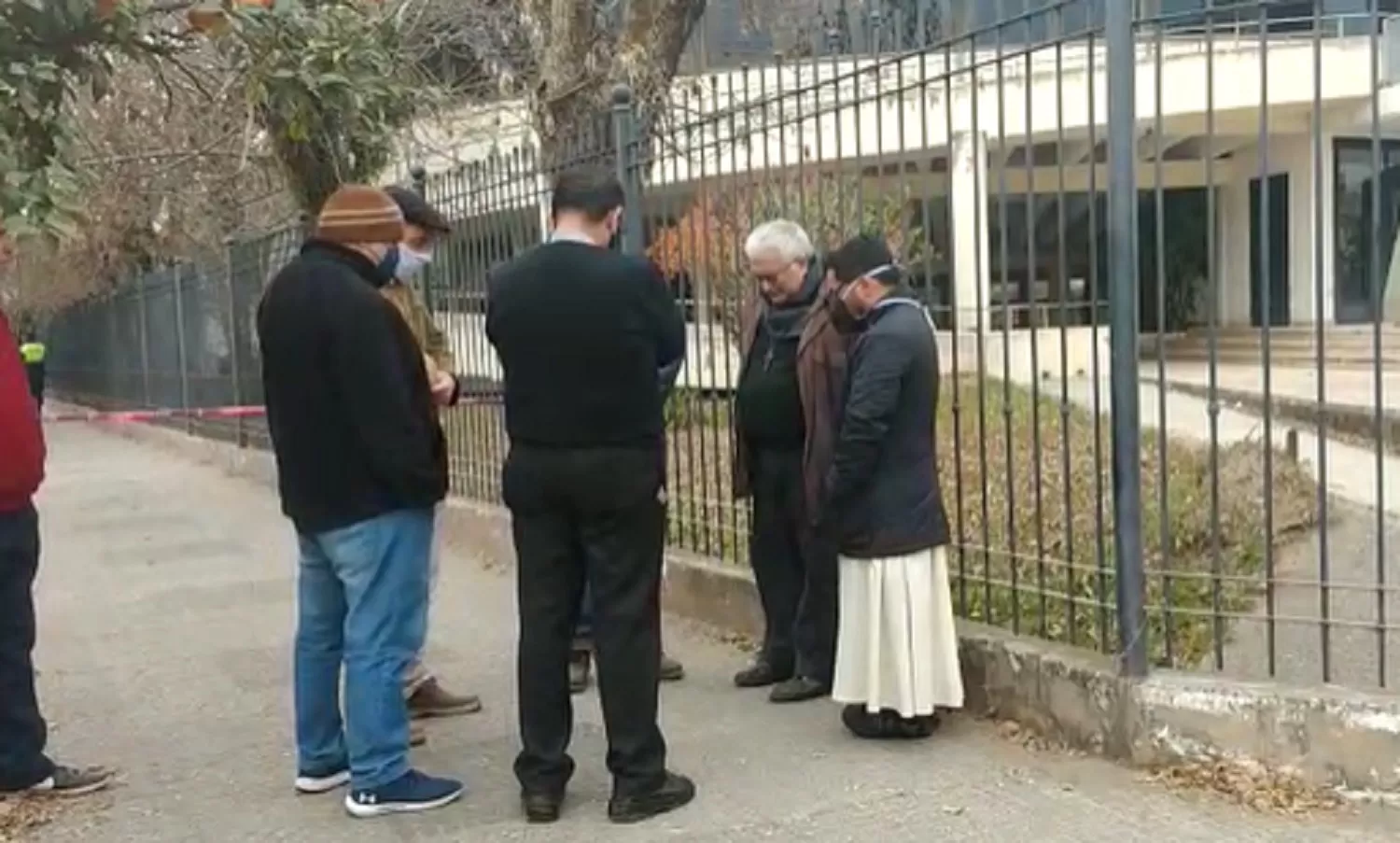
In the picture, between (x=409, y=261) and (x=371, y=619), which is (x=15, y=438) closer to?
(x=371, y=619)

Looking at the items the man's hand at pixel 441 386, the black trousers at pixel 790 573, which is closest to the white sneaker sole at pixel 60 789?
the man's hand at pixel 441 386

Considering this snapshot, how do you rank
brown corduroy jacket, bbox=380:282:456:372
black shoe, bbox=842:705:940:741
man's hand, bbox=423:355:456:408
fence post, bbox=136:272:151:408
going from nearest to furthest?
1. man's hand, bbox=423:355:456:408
2. black shoe, bbox=842:705:940:741
3. brown corduroy jacket, bbox=380:282:456:372
4. fence post, bbox=136:272:151:408

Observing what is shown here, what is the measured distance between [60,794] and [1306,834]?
396 centimetres

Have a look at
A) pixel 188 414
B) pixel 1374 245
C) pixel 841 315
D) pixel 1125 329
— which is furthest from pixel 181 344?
pixel 1374 245

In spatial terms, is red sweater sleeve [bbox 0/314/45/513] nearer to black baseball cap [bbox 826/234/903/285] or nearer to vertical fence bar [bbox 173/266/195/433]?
black baseball cap [bbox 826/234/903/285]

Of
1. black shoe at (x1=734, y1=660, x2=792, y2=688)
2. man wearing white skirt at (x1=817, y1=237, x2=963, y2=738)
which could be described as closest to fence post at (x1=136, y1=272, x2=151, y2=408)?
black shoe at (x1=734, y1=660, x2=792, y2=688)

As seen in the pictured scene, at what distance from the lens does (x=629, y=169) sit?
7.44 metres

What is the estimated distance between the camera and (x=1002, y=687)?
527 cm

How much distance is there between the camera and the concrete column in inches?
213

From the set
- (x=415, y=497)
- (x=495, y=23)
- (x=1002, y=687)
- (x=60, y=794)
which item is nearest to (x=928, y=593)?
(x=1002, y=687)

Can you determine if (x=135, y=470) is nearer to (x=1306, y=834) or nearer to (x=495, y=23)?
(x=495, y=23)

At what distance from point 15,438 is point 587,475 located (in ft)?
6.18

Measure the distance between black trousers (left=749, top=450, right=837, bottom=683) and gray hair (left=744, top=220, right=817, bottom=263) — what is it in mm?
767

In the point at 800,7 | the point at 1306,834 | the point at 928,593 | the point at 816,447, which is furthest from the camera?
the point at 800,7
